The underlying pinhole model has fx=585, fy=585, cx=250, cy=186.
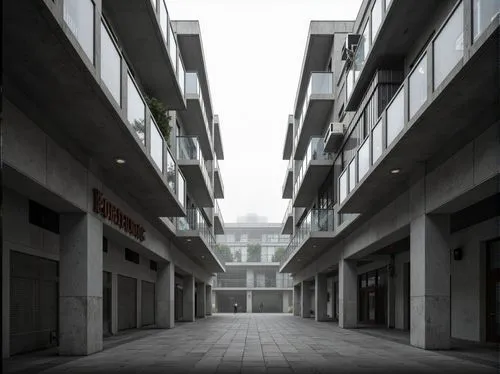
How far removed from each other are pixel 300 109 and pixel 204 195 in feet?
30.0

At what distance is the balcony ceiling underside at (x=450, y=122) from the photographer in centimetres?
887

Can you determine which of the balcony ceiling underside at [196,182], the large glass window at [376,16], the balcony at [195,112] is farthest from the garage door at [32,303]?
the balcony at [195,112]

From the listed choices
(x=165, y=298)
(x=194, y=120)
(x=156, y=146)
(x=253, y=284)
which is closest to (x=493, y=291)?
(x=156, y=146)

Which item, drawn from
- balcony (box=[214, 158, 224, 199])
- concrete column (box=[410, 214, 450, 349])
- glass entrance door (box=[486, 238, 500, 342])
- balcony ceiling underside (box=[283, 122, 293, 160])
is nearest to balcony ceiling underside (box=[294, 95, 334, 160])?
balcony ceiling underside (box=[283, 122, 293, 160])

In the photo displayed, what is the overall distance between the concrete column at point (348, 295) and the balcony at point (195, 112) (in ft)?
35.2

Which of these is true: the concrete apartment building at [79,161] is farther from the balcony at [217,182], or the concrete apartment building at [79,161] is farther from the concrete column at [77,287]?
the balcony at [217,182]

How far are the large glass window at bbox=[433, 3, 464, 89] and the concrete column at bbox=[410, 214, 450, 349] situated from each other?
5417 mm

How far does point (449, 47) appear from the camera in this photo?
10352mm

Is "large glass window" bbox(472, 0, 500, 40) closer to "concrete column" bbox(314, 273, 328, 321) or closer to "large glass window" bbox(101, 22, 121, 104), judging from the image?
"large glass window" bbox(101, 22, 121, 104)

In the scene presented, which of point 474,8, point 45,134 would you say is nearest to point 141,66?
point 45,134

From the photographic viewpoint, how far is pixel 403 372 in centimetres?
1093

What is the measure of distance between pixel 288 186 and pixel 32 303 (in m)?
39.5

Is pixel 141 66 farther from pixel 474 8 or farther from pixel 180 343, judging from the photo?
pixel 474 8

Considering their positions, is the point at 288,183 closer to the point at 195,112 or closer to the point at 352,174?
the point at 195,112
